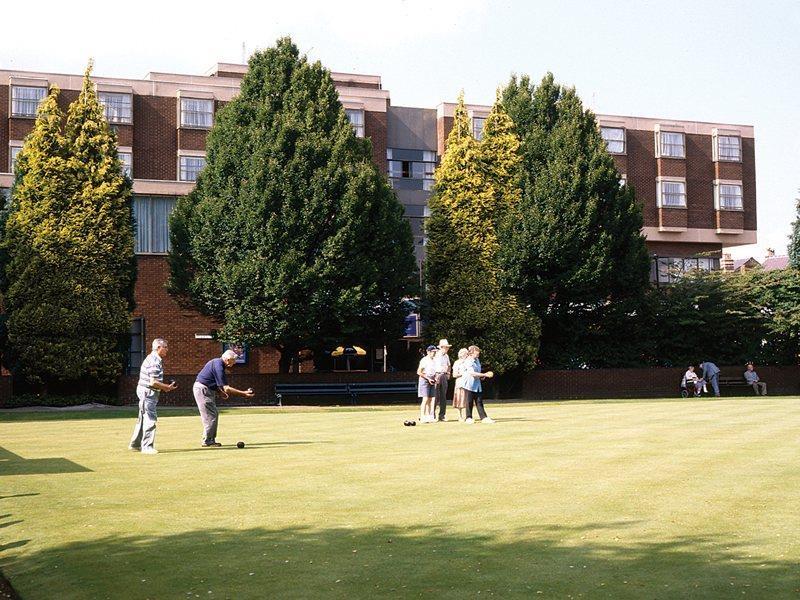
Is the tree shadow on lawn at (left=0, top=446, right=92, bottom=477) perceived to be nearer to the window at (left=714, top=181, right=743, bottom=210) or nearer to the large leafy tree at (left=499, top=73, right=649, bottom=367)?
the large leafy tree at (left=499, top=73, right=649, bottom=367)

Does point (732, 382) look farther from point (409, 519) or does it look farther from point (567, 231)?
point (409, 519)

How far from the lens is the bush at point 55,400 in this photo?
3762cm

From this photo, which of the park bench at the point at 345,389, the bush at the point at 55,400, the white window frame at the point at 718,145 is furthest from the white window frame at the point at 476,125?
the bush at the point at 55,400

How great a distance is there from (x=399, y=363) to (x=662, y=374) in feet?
40.9

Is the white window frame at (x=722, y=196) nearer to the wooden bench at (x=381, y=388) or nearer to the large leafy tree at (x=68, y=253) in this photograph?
the wooden bench at (x=381, y=388)

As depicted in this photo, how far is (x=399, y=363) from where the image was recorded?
2045 inches

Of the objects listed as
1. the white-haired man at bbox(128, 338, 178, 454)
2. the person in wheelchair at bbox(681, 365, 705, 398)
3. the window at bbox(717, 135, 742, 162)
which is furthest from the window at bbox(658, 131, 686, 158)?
the white-haired man at bbox(128, 338, 178, 454)

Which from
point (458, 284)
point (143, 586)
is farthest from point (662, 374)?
point (143, 586)

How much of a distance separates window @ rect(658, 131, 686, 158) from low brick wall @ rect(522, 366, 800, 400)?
56.7 feet

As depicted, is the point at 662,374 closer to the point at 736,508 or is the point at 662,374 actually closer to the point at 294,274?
the point at 294,274

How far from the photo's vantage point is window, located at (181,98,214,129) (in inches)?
2045

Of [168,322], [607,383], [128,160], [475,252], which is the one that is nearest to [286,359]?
[168,322]

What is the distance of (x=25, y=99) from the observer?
1955 inches

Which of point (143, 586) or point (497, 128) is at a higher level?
point (497, 128)
